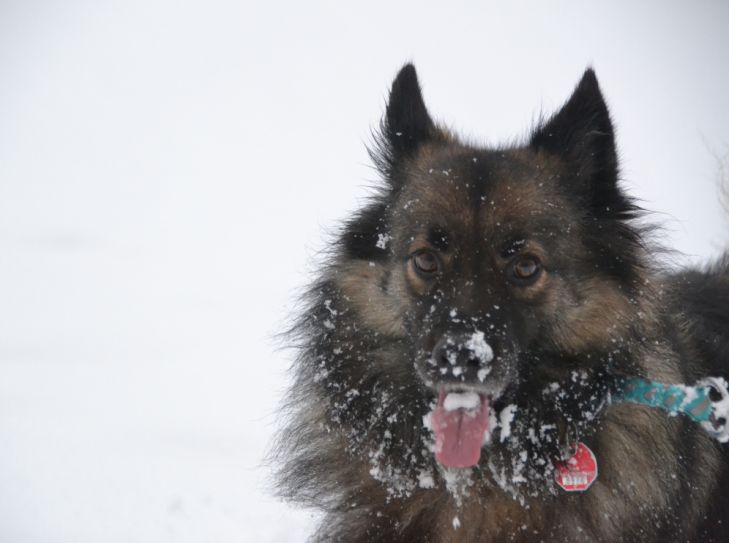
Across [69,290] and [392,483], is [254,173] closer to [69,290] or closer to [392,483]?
[69,290]

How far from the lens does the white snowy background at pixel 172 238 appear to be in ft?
15.7

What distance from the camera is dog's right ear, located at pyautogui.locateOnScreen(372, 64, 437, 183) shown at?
11.5ft

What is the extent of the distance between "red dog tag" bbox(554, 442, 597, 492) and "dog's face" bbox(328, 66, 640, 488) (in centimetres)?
15

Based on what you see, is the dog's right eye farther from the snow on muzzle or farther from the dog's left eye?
the snow on muzzle

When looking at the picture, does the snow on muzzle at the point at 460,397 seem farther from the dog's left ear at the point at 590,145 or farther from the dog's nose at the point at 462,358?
the dog's left ear at the point at 590,145

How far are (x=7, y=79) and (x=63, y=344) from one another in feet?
101

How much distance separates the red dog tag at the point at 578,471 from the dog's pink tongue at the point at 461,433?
0.39 m

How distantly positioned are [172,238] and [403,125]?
1299cm

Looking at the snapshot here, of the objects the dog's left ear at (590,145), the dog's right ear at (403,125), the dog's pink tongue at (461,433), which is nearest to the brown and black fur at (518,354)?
the dog's left ear at (590,145)

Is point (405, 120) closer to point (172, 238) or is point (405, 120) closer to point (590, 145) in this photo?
point (590, 145)

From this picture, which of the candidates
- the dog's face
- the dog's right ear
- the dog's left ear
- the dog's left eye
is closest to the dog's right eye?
the dog's face

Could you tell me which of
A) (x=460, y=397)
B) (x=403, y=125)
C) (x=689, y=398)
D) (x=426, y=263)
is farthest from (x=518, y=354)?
(x=403, y=125)

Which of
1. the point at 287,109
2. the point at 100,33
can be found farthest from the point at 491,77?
the point at 100,33

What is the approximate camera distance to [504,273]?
9.53 feet
